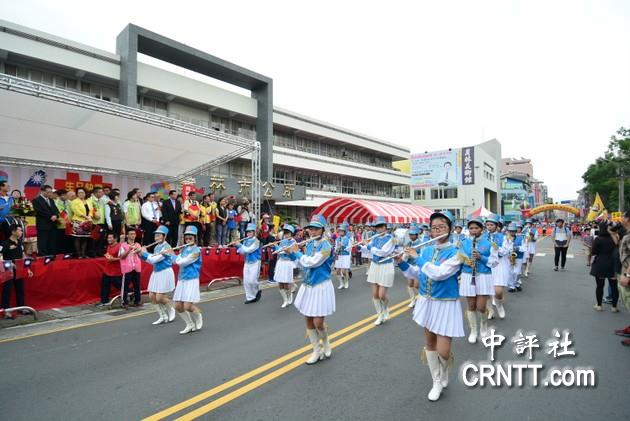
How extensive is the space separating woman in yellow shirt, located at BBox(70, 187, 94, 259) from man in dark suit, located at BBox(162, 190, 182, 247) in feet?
7.76

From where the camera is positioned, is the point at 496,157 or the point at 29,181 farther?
the point at 496,157

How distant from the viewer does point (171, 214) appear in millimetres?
12344

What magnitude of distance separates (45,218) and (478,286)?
412 inches

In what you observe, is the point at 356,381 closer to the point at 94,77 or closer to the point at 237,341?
the point at 237,341

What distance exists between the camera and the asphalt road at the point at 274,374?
12.3ft

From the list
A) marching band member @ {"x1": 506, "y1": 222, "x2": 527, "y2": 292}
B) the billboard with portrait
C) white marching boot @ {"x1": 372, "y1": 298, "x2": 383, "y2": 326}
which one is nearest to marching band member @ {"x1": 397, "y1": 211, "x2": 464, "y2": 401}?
white marching boot @ {"x1": 372, "y1": 298, "x2": 383, "y2": 326}

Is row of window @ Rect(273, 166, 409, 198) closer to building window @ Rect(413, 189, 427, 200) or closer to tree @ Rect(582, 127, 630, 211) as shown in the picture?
building window @ Rect(413, 189, 427, 200)

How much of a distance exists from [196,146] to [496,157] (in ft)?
233

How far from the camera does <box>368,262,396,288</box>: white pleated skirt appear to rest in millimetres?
7316

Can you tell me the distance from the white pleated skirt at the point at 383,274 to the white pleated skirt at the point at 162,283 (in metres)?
4.07

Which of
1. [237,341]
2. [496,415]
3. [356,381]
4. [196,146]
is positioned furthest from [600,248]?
[196,146]

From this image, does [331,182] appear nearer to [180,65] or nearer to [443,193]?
[180,65]

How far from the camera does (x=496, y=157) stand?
7175 cm

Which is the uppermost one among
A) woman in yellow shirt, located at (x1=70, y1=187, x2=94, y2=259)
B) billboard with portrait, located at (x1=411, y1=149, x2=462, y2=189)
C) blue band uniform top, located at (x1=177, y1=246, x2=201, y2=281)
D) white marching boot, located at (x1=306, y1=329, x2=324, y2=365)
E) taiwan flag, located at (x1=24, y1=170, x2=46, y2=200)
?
→ billboard with portrait, located at (x1=411, y1=149, x2=462, y2=189)
